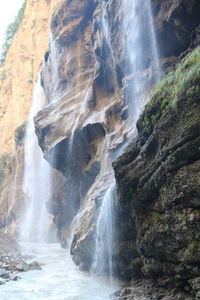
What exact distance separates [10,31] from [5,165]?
25.8m

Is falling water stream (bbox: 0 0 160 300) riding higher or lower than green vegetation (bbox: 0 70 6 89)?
lower

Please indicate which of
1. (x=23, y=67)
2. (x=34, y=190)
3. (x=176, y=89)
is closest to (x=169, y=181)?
(x=176, y=89)

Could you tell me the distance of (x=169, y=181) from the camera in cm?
833

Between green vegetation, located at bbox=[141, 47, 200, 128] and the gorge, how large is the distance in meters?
0.04

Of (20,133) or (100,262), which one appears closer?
(100,262)

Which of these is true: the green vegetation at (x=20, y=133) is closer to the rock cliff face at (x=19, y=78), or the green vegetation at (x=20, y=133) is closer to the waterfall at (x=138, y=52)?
the rock cliff face at (x=19, y=78)

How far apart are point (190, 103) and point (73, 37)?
2175cm

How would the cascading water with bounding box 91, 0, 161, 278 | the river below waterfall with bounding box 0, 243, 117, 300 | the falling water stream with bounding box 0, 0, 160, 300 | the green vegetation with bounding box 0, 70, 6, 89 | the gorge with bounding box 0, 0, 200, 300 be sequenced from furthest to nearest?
the green vegetation with bounding box 0, 70, 6, 89, the cascading water with bounding box 91, 0, 161, 278, the falling water stream with bounding box 0, 0, 160, 300, the river below waterfall with bounding box 0, 243, 117, 300, the gorge with bounding box 0, 0, 200, 300

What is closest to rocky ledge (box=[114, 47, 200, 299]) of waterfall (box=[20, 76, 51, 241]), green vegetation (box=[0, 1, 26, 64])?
waterfall (box=[20, 76, 51, 241])

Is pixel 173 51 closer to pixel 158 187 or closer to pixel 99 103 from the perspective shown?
pixel 99 103

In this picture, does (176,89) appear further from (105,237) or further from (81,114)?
(81,114)

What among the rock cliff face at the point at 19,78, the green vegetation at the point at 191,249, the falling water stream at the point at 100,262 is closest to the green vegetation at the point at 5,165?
the rock cliff face at the point at 19,78

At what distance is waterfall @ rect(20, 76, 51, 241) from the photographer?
33.1 meters

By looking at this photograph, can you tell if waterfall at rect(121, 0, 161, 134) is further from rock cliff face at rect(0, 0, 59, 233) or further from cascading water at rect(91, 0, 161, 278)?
rock cliff face at rect(0, 0, 59, 233)
